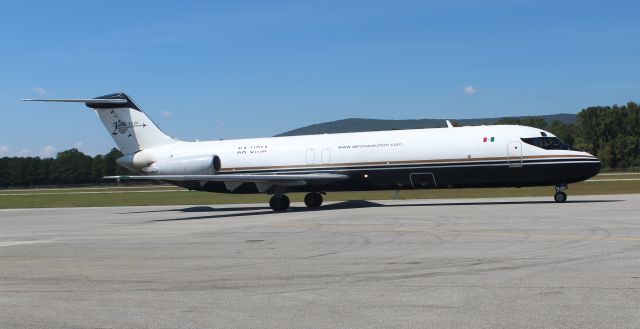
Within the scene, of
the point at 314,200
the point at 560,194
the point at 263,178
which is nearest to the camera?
the point at 560,194

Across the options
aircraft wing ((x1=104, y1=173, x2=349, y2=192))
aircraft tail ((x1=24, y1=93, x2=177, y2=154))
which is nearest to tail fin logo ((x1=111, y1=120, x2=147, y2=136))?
aircraft tail ((x1=24, y1=93, x2=177, y2=154))

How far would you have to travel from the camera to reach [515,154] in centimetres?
2869

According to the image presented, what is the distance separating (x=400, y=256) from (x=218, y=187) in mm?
21231

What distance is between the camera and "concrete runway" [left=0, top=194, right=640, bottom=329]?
8.18 m

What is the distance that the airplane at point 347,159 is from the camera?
2872cm

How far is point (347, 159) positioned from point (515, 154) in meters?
7.31

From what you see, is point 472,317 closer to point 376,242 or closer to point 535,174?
point 376,242

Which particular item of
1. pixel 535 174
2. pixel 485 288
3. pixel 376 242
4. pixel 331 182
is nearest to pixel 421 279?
pixel 485 288

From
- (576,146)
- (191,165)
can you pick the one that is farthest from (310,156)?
(576,146)

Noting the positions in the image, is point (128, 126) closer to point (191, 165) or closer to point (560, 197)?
point (191, 165)

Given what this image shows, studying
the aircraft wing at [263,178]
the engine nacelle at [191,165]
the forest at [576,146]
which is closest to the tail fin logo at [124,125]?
the engine nacelle at [191,165]

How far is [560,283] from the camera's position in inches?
386

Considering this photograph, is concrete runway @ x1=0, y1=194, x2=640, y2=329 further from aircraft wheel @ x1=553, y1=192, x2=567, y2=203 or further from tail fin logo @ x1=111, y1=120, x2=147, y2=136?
tail fin logo @ x1=111, y1=120, x2=147, y2=136

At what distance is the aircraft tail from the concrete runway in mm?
17303
